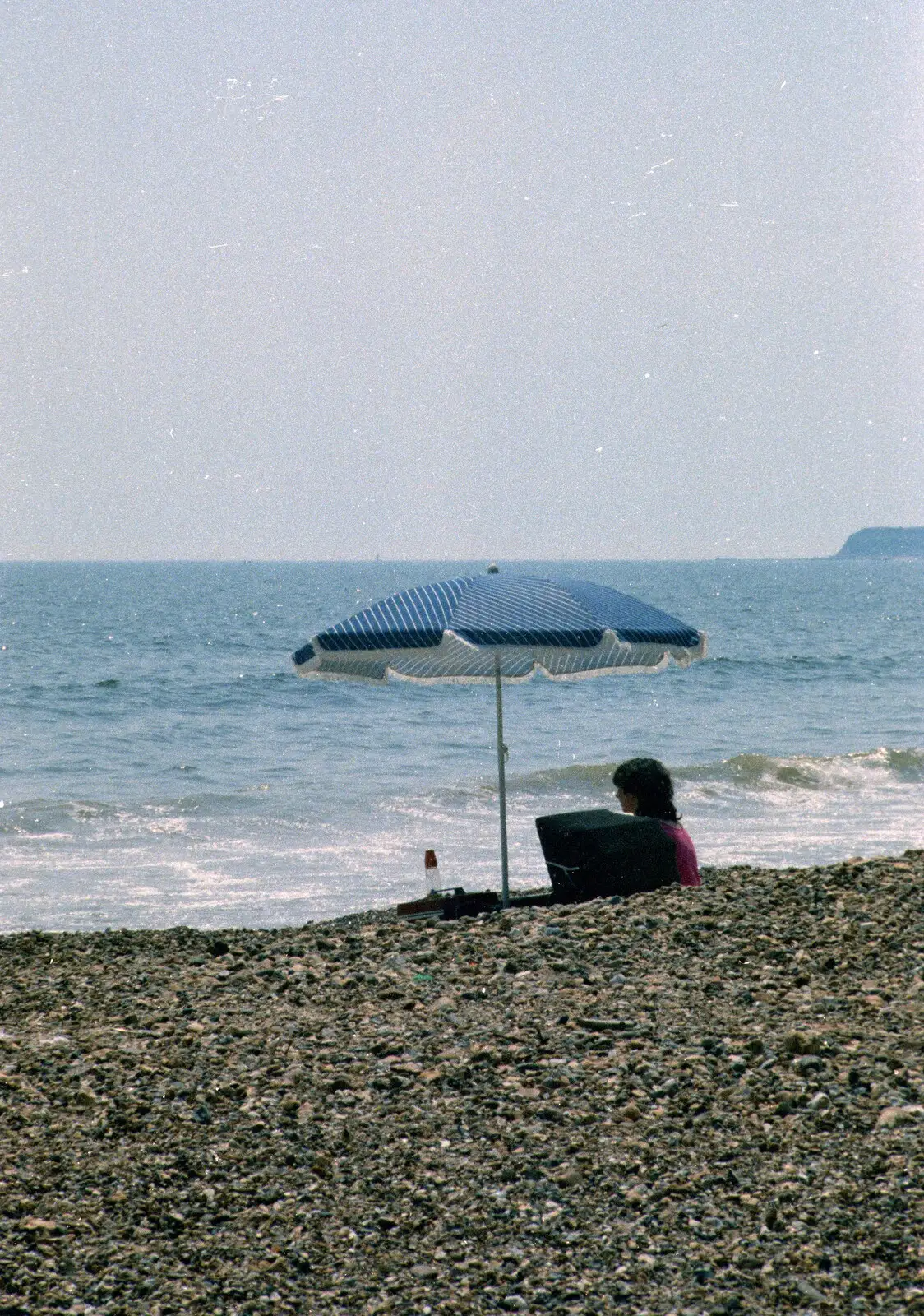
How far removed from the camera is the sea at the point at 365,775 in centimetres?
1199

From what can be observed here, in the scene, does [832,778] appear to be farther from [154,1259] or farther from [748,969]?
[154,1259]

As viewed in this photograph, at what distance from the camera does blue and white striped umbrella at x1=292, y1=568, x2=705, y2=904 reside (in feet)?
22.1

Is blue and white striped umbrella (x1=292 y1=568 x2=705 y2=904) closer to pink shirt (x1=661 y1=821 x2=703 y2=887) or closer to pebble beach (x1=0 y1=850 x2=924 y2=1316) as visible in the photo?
pink shirt (x1=661 y1=821 x2=703 y2=887)

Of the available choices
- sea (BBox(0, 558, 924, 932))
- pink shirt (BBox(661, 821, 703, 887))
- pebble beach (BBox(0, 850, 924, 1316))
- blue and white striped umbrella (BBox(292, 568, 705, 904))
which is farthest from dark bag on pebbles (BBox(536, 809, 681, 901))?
sea (BBox(0, 558, 924, 932))

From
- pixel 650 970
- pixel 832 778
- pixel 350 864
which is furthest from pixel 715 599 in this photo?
pixel 650 970

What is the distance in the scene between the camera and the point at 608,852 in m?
7.74

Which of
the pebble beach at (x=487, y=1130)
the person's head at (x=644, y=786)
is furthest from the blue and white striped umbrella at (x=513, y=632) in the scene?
the pebble beach at (x=487, y=1130)

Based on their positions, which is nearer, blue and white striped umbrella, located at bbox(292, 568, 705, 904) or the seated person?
blue and white striped umbrella, located at bbox(292, 568, 705, 904)

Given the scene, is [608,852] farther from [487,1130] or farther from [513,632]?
[487,1130]

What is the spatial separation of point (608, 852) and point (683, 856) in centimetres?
42

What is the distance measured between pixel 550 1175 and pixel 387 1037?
4.42ft

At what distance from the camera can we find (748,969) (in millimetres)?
6062

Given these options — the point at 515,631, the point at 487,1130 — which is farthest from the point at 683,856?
the point at 487,1130

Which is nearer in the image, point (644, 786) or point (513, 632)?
point (513, 632)
